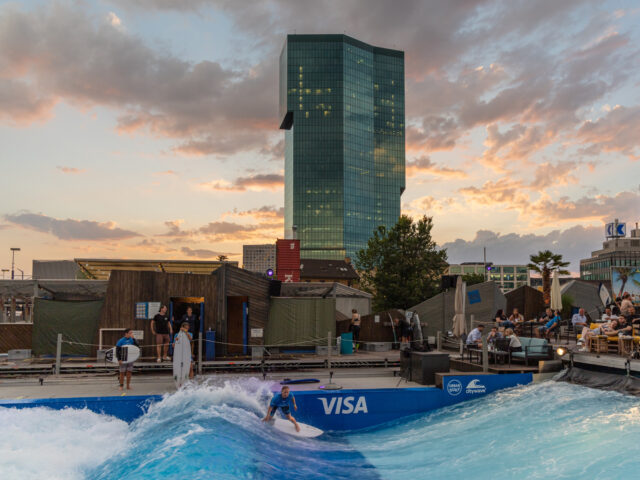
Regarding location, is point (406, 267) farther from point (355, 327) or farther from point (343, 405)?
point (343, 405)

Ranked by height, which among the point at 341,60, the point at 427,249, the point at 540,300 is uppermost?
the point at 341,60

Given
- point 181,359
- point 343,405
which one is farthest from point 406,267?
point 181,359

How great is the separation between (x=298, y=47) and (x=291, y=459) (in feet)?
538

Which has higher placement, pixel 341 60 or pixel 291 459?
pixel 341 60

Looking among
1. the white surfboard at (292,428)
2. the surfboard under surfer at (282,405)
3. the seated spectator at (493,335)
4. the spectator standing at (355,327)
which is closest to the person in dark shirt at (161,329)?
the surfboard under surfer at (282,405)

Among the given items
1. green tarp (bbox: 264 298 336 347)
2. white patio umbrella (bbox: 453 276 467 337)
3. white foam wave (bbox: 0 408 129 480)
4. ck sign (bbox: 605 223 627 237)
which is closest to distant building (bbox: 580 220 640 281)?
ck sign (bbox: 605 223 627 237)

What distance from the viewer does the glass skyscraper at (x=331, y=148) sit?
513 feet

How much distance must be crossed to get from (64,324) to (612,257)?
15534 centimetres

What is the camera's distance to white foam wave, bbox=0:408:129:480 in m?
9.05

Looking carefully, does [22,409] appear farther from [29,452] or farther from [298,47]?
[298,47]

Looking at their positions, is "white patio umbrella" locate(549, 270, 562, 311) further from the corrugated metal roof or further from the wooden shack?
the corrugated metal roof

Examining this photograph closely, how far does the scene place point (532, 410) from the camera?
12688 mm

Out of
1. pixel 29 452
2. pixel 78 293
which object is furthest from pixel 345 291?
pixel 29 452

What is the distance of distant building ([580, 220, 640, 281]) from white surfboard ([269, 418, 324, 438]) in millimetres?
144608
